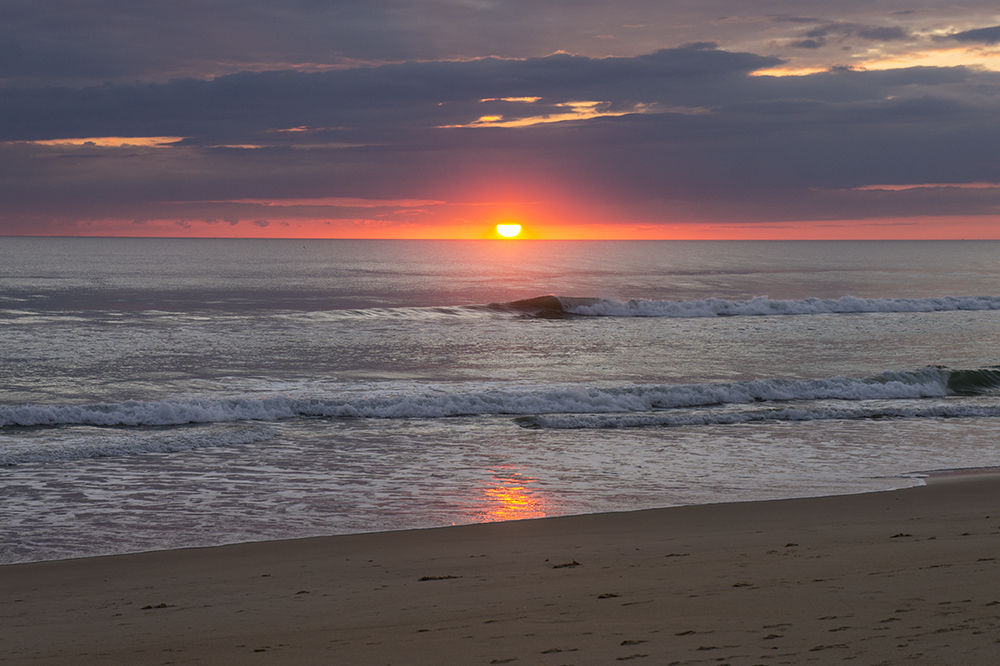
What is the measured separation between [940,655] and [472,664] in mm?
2670

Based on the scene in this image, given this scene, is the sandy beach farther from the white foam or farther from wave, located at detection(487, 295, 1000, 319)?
wave, located at detection(487, 295, 1000, 319)

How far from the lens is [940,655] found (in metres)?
4.54

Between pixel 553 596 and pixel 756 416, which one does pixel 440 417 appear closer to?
pixel 756 416

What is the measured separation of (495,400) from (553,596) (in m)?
12.5

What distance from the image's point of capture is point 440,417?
17750 mm

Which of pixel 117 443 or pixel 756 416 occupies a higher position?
pixel 117 443

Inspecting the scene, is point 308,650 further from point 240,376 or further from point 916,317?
point 916,317

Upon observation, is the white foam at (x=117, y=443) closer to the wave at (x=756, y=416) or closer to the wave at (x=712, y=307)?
the wave at (x=756, y=416)

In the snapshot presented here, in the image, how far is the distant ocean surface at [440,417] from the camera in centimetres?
1054

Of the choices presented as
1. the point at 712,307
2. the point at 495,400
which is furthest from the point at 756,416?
the point at 712,307

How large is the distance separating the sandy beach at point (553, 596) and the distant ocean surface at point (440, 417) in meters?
1.28

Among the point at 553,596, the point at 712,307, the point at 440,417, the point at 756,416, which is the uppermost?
the point at 553,596

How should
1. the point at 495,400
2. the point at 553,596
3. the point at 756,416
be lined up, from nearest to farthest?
the point at 553,596 < the point at 756,416 < the point at 495,400

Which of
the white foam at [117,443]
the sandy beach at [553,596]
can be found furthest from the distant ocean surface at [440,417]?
the sandy beach at [553,596]
